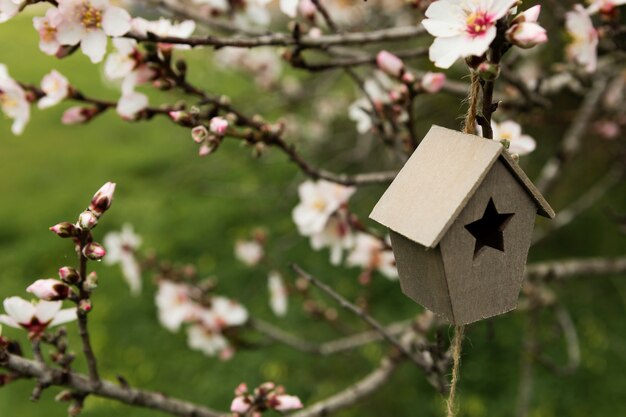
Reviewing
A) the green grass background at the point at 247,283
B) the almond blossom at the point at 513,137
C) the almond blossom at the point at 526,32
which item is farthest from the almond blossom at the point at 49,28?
the green grass background at the point at 247,283

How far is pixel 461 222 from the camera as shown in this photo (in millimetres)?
870

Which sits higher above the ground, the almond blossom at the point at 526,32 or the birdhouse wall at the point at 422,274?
the almond blossom at the point at 526,32

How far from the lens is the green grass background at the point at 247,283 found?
117 inches

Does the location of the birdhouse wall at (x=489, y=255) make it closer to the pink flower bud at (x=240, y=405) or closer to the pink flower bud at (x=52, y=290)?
the pink flower bud at (x=240, y=405)

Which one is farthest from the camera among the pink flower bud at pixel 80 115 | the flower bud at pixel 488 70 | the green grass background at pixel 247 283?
the green grass background at pixel 247 283

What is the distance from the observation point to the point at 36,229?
5.16 meters

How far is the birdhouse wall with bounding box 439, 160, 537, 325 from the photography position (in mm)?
868

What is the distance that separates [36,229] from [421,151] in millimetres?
4962

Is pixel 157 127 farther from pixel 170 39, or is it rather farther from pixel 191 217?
pixel 170 39

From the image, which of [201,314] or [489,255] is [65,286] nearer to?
[489,255]

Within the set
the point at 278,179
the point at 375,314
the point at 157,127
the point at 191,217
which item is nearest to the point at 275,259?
the point at 375,314

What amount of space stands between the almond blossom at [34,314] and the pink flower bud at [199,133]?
39 cm

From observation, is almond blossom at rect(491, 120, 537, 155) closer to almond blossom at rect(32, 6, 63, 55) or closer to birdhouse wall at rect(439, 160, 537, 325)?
birdhouse wall at rect(439, 160, 537, 325)

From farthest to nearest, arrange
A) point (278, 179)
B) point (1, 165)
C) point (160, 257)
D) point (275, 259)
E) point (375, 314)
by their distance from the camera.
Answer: point (1, 165), point (278, 179), point (160, 257), point (275, 259), point (375, 314)
